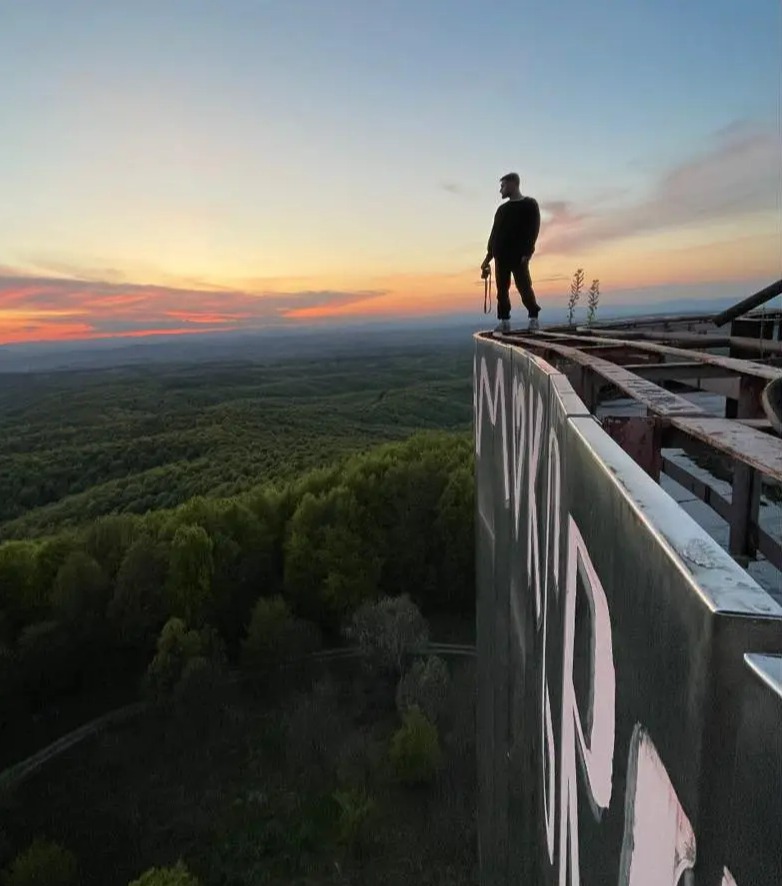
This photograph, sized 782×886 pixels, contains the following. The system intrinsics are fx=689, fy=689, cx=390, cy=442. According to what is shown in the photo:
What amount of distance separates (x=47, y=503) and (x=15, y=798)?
38.3 meters

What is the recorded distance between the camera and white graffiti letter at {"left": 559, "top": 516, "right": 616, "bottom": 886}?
5.57 ft

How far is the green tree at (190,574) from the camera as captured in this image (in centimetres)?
2358

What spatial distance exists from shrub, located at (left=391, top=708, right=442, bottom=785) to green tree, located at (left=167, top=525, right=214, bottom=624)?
28.3 feet

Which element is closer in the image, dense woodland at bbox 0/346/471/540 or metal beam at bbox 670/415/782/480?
metal beam at bbox 670/415/782/480

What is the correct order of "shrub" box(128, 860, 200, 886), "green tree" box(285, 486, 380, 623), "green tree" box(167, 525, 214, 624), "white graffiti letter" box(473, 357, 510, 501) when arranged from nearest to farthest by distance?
"white graffiti letter" box(473, 357, 510, 501)
"shrub" box(128, 860, 200, 886)
"green tree" box(167, 525, 214, 624)
"green tree" box(285, 486, 380, 623)

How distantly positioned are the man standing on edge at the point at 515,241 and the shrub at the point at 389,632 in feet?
60.4

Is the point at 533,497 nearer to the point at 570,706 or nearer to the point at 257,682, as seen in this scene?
the point at 570,706

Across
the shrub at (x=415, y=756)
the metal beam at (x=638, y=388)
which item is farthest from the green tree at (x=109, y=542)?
the metal beam at (x=638, y=388)

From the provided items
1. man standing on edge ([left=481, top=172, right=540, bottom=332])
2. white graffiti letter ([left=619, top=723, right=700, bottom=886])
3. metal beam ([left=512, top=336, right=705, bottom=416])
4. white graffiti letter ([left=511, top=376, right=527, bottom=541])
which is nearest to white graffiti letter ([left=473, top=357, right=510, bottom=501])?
white graffiti letter ([left=511, top=376, right=527, bottom=541])

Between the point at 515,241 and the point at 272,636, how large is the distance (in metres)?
19.9

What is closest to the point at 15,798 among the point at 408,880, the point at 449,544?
the point at 408,880

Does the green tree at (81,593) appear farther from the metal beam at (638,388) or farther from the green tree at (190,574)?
the metal beam at (638,388)

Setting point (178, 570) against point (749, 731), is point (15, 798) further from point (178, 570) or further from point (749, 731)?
point (749, 731)

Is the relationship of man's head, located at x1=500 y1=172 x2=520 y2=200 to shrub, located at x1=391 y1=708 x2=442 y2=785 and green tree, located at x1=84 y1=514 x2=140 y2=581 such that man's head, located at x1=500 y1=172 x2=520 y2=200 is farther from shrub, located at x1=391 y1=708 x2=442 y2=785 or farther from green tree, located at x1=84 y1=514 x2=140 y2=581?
green tree, located at x1=84 y1=514 x2=140 y2=581
